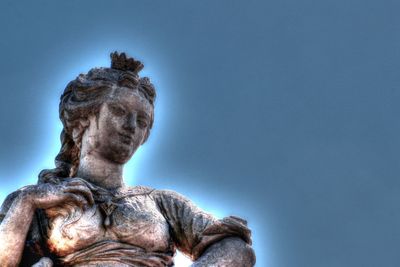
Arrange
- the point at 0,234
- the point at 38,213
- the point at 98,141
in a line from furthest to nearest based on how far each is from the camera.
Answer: the point at 98,141
the point at 38,213
the point at 0,234

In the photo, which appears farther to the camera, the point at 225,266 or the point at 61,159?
the point at 61,159

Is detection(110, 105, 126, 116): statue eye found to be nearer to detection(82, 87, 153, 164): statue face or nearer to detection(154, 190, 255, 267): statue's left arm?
detection(82, 87, 153, 164): statue face

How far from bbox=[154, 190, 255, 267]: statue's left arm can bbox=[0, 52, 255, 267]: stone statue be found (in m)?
0.01

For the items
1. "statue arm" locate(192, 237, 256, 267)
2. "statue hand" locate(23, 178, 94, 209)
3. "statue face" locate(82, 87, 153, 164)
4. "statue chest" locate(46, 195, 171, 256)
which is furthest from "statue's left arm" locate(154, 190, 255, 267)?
"statue hand" locate(23, 178, 94, 209)

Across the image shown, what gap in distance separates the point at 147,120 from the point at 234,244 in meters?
2.13

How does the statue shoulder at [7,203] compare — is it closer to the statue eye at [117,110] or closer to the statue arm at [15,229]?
the statue arm at [15,229]

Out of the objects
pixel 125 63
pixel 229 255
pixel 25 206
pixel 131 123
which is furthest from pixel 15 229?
pixel 125 63

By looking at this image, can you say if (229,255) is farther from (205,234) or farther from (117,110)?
(117,110)

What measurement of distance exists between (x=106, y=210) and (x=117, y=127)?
1.16 metres

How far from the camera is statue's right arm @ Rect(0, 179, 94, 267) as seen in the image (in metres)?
8.11

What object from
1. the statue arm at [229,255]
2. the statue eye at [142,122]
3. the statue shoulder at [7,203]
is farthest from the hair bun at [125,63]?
the statue arm at [229,255]

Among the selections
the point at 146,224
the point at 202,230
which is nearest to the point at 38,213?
the point at 146,224

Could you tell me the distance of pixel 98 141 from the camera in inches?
373

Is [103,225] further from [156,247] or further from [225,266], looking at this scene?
[225,266]
